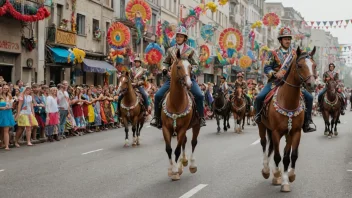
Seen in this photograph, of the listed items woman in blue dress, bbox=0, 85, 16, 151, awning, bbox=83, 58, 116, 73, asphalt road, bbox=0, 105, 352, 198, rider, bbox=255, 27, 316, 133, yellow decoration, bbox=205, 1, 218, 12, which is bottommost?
asphalt road, bbox=0, 105, 352, 198

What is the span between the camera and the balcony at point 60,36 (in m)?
32.4

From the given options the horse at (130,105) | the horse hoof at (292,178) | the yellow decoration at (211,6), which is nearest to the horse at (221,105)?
the horse at (130,105)

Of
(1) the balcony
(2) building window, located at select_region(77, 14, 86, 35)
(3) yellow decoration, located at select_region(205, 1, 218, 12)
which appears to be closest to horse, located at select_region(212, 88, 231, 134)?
(1) the balcony

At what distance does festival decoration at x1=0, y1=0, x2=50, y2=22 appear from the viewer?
26.4m

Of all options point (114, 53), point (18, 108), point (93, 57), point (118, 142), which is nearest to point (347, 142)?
point (118, 142)

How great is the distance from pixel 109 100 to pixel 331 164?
47.3 feet

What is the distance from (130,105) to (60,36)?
1706 cm

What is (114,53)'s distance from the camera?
35.9 metres

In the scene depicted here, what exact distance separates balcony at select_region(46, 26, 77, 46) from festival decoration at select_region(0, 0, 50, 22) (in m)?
3.75

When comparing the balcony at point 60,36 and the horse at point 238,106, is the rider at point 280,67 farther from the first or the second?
the balcony at point 60,36

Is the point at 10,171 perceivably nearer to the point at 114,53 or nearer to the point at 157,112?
the point at 157,112

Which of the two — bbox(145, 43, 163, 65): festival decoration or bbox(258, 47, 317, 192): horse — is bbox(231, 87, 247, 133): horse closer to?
bbox(145, 43, 163, 65): festival decoration

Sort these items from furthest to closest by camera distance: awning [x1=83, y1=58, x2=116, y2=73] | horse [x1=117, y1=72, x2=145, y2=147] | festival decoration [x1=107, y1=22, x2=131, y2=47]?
awning [x1=83, y1=58, x2=116, y2=73] < festival decoration [x1=107, y1=22, x2=131, y2=47] < horse [x1=117, y1=72, x2=145, y2=147]

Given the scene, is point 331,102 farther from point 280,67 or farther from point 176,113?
point 176,113
